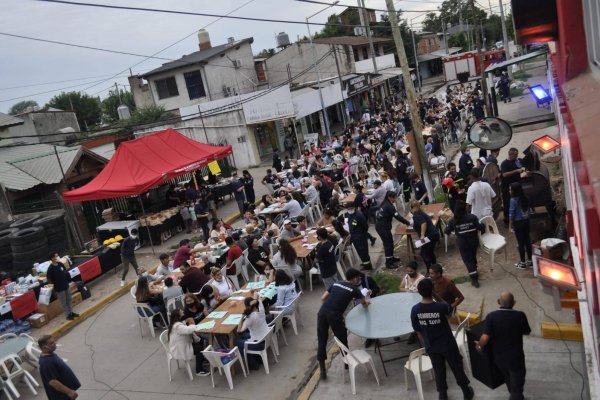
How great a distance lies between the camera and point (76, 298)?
12.9m

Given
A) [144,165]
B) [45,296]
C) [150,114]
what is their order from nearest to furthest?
1. [45,296]
2. [144,165]
3. [150,114]

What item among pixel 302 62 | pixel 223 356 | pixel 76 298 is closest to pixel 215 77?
pixel 302 62

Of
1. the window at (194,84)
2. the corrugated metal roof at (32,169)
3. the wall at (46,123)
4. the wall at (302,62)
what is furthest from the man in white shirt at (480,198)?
the wall at (46,123)

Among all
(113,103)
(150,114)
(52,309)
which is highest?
(113,103)

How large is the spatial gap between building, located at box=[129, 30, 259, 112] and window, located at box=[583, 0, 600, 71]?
108ft

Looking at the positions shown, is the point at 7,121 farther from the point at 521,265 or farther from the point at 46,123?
the point at 521,265

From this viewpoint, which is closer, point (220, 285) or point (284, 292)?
point (284, 292)

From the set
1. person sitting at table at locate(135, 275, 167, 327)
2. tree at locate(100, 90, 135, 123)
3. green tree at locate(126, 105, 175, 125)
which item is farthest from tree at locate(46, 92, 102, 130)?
person sitting at table at locate(135, 275, 167, 327)

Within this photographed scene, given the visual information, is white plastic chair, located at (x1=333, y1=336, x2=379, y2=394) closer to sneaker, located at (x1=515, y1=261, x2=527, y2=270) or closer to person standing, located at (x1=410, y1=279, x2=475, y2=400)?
person standing, located at (x1=410, y1=279, x2=475, y2=400)

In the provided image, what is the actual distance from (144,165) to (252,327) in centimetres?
1045

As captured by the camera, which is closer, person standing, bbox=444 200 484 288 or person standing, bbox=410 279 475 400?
person standing, bbox=410 279 475 400

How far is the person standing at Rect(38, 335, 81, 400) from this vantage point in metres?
6.68

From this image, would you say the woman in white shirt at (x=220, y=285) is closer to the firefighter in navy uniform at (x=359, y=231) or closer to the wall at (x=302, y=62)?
the firefighter in navy uniform at (x=359, y=231)

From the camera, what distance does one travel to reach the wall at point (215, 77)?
35.8m
